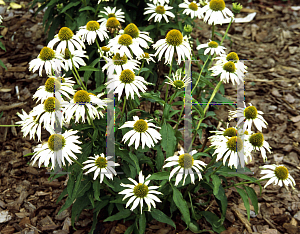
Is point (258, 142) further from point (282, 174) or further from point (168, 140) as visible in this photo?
point (168, 140)

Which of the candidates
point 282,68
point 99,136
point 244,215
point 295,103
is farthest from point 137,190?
point 282,68

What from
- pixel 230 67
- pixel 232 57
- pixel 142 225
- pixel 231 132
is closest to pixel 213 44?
pixel 232 57

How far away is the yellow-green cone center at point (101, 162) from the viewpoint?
2.31 meters

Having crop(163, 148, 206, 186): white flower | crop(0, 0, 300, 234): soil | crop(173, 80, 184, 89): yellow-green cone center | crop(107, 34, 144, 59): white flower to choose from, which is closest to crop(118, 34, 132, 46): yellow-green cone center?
crop(107, 34, 144, 59): white flower

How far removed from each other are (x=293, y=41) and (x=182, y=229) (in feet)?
13.0

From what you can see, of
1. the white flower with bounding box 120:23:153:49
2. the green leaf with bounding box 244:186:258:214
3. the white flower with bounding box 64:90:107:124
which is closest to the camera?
the white flower with bounding box 64:90:107:124

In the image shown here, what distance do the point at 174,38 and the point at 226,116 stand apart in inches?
78.7

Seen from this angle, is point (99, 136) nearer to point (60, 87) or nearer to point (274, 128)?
point (60, 87)

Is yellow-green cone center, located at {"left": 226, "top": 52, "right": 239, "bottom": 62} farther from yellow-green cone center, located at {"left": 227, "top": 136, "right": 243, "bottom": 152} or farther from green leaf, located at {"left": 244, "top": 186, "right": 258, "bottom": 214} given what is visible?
green leaf, located at {"left": 244, "top": 186, "right": 258, "bottom": 214}

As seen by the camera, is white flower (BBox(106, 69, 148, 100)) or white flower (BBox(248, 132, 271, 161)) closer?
white flower (BBox(106, 69, 148, 100))

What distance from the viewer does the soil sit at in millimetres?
2994

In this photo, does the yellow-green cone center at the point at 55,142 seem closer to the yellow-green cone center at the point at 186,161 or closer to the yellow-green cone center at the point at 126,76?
the yellow-green cone center at the point at 126,76

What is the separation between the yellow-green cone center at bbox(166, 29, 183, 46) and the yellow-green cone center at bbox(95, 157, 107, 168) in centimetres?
101

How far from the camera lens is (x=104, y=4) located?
12.4ft
